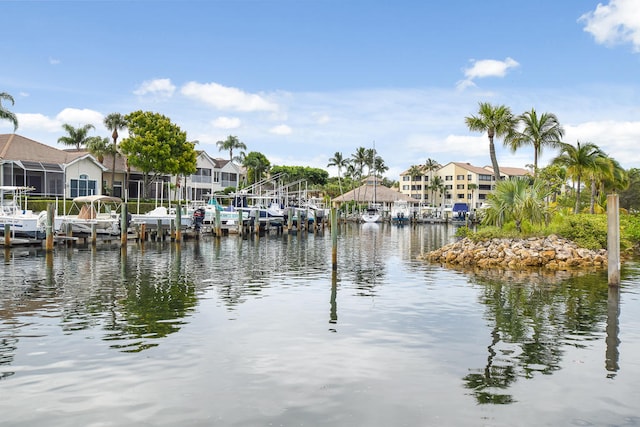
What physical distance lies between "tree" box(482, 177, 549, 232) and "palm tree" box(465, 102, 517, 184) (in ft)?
54.4

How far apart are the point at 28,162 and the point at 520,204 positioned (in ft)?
163

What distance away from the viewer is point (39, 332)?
45.9ft

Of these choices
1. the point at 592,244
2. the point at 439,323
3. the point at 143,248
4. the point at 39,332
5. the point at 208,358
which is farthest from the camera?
the point at 143,248

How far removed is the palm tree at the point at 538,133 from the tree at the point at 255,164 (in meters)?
61.4

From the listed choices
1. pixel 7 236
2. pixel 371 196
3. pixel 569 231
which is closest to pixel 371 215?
pixel 371 196

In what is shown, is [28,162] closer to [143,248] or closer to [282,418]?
[143,248]

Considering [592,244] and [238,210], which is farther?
[238,210]

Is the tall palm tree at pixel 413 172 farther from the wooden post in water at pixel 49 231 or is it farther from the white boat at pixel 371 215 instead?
the wooden post in water at pixel 49 231

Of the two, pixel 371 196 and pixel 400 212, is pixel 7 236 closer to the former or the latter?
pixel 400 212

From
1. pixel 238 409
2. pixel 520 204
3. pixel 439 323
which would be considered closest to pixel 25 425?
pixel 238 409

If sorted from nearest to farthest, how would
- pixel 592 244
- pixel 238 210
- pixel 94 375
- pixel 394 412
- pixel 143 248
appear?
pixel 394 412
pixel 94 375
pixel 592 244
pixel 143 248
pixel 238 210

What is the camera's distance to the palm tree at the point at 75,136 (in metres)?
78.9

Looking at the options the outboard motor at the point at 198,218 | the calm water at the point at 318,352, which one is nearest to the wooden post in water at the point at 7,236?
the calm water at the point at 318,352

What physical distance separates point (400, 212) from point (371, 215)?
22.0ft
